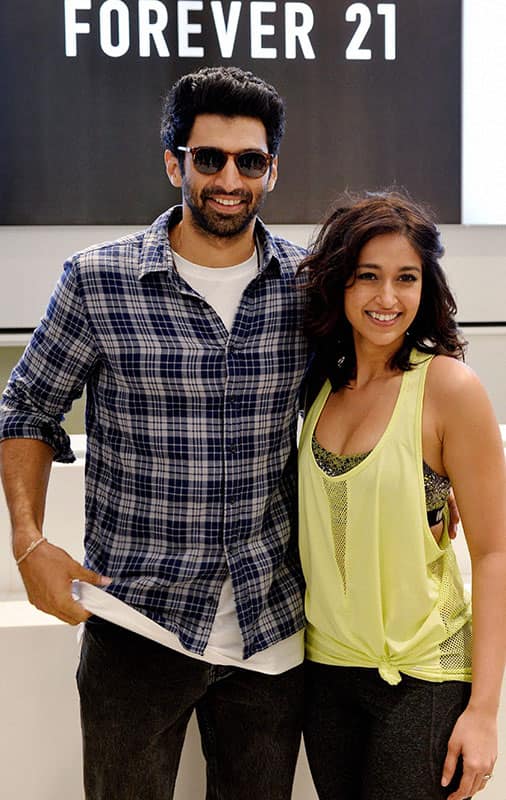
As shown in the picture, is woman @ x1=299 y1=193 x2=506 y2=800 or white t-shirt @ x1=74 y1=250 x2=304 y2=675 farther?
white t-shirt @ x1=74 y1=250 x2=304 y2=675

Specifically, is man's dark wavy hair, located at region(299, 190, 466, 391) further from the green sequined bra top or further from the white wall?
the white wall

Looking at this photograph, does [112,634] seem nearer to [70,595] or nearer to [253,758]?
[70,595]

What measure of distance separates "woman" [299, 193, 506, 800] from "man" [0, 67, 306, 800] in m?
0.09

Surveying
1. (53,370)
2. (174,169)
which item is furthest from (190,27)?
(53,370)

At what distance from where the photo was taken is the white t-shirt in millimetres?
1545

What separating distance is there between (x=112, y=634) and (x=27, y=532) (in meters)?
0.22

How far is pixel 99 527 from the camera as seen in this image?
1.63 meters

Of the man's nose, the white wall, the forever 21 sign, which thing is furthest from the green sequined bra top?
the forever 21 sign

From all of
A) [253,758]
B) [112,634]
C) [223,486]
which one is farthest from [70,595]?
[253,758]

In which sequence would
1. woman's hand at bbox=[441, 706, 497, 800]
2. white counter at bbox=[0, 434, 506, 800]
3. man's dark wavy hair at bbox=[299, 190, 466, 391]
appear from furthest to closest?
white counter at bbox=[0, 434, 506, 800] → man's dark wavy hair at bbox=[299, 190, 466, 391] → woman's hand at bbox=[441, 706, 497, 800]

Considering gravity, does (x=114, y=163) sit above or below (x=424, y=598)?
above

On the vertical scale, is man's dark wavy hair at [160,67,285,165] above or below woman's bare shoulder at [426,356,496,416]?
above

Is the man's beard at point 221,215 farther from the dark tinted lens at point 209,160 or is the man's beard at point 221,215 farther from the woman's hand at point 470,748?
the woman's hand at point 470,748

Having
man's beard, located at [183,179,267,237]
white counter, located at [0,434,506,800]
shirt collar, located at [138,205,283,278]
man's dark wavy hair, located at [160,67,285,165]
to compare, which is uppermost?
man's dark wavy hair, located at [160,67,285,165]
